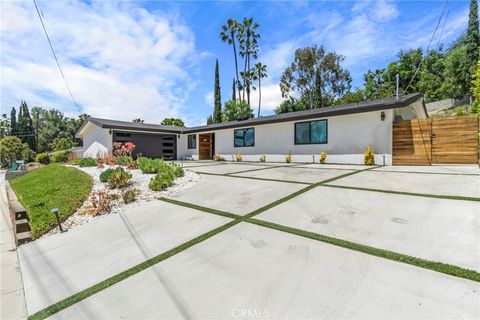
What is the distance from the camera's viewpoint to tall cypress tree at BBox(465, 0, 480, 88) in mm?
18980

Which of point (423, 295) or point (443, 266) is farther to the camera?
point (443, 266)

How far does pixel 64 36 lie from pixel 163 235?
8095 millimetres

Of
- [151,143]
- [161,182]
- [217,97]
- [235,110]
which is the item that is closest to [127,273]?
[161,182]

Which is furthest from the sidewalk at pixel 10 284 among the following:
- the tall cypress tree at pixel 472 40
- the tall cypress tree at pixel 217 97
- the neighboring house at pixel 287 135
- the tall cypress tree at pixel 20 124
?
the tall cypress tree at pixel 20 124

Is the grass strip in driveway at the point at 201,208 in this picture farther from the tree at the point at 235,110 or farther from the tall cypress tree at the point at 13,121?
the tall cypress tree at the point at 13,121

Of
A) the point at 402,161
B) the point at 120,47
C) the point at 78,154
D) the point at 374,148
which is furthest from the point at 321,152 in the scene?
the point at 78,154

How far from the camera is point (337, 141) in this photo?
35.9ft

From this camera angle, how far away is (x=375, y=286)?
2.07 metres

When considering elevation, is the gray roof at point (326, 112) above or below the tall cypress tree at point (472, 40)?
below

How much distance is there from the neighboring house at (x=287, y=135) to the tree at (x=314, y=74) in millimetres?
15820

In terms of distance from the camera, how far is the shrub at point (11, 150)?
33.6 metres

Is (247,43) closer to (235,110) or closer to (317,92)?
(235,110)

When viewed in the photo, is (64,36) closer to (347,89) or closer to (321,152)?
(321,152)

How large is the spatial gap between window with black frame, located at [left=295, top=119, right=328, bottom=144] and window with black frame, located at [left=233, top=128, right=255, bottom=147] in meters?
3.11
